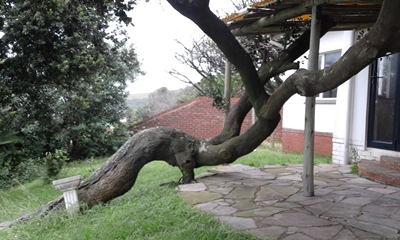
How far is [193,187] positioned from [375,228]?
268cm

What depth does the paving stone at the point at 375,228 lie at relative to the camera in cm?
320

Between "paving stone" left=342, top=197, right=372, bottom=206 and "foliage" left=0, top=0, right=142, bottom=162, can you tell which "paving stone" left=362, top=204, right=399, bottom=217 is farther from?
"foliage" left=0, top=0, right=142, bottom=162

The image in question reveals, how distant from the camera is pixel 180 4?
13.0 ft

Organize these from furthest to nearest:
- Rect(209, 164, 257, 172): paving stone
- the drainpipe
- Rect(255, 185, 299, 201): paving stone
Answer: the drainpipe → Rect(209, 164, 257, 172): paving stone → Rect(255, 185, 299, 201): paving stone

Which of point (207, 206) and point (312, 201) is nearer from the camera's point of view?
point (207, 206)

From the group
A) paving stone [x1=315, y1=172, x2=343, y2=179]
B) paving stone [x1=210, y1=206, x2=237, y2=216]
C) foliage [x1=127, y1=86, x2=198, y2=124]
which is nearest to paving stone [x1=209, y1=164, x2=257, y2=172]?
paving stone [x1=315, y1=172, x2=343, y2=179]

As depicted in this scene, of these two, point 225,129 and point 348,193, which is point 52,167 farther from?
point 348,193

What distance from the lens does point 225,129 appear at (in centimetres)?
581

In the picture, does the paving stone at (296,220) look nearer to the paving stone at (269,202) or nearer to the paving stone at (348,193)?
the paving stone at (269,202)

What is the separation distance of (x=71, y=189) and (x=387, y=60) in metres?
5.99

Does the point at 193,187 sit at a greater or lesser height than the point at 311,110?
lesser

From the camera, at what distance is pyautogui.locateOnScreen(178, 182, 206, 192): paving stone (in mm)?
5078

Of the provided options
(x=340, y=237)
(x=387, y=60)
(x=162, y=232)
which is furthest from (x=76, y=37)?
(x=340, y=237)

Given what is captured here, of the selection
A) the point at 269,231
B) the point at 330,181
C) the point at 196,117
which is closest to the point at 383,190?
the point at 330,181
